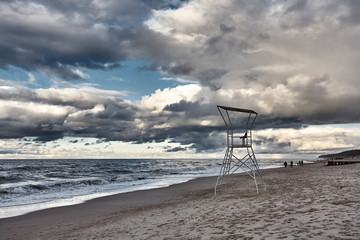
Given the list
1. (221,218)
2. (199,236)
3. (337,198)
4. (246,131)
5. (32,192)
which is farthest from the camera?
(32,192)

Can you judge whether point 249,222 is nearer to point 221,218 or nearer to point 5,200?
point 221,218

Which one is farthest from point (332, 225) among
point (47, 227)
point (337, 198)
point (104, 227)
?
point (47, 227)

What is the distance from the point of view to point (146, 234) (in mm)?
9258

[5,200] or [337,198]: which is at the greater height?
[337,198]

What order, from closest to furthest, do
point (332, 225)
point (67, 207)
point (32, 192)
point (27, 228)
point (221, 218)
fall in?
point (332, 225), point (221, 218), point (27, 228), point (67, 207), point (32, 192)

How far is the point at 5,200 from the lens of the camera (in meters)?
22.4

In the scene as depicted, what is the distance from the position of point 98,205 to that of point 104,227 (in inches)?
303

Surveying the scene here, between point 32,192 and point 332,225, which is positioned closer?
point 332,225

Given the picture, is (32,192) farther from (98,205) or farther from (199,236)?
(199,236)

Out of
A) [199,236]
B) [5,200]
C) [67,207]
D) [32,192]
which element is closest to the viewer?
[199,236]

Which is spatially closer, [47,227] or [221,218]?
[221,218]

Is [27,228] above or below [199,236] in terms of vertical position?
below

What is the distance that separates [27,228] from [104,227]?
3973mm

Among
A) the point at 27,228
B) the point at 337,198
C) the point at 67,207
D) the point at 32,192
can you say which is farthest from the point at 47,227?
the point at 32,192
